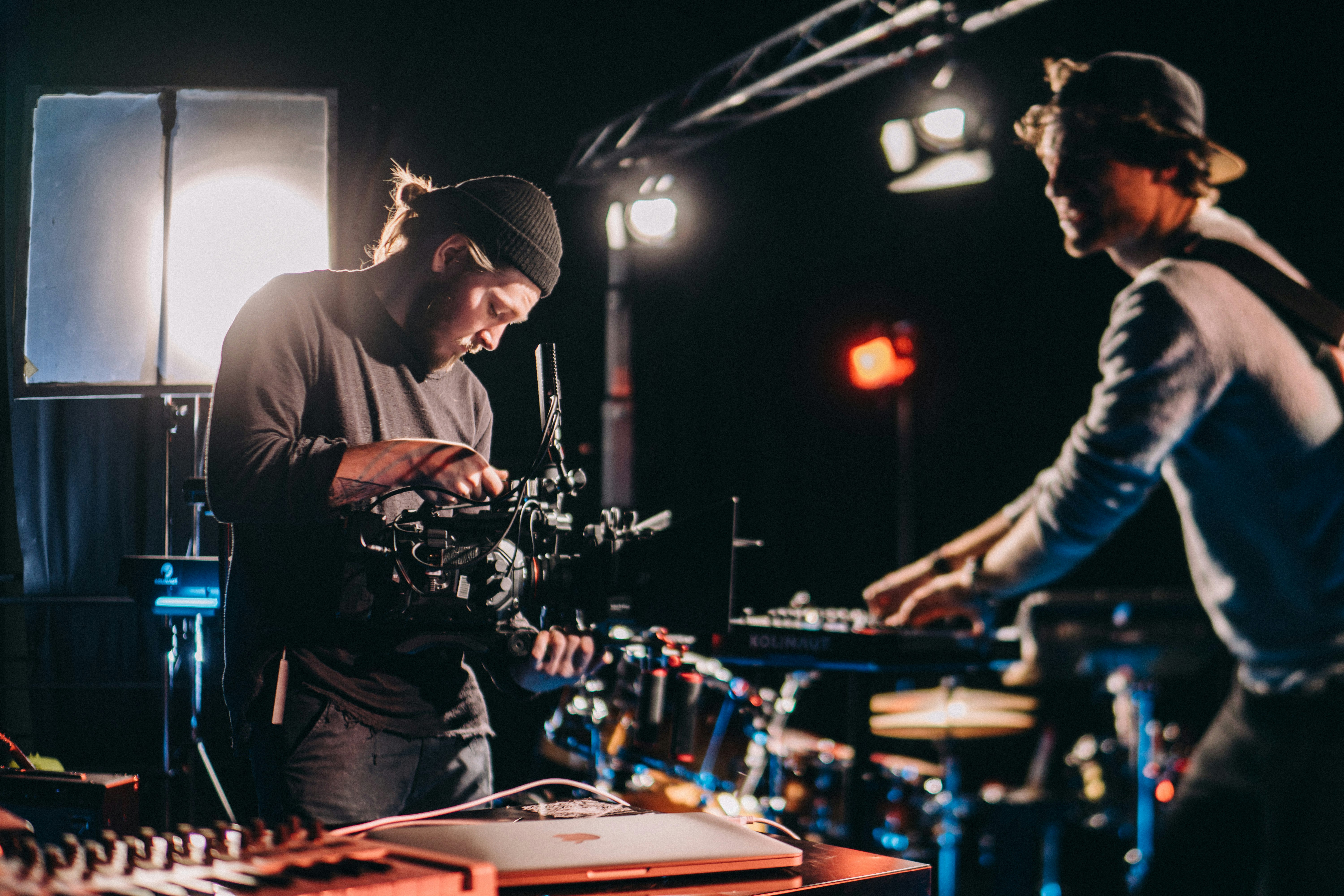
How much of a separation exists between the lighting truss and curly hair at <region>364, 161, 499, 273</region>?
3.06 m

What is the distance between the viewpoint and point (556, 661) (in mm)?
1209

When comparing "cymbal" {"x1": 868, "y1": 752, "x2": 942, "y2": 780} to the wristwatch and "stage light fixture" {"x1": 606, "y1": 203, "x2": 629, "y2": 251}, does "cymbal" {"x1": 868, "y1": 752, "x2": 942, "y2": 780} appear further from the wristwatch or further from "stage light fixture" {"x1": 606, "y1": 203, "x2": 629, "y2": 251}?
"stage light fixture" {"x1": 606, "y1": 203, "x2": 629, "y2": 251}

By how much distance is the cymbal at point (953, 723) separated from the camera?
3.58 metres

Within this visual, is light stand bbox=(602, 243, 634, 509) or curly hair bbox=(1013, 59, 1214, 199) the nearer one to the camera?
curly hair bbox=(1013, 59, 1214, 199)

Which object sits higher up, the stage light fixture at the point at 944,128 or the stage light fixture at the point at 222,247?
the stage light fixture at the point at 944,128

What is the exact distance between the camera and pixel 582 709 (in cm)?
357

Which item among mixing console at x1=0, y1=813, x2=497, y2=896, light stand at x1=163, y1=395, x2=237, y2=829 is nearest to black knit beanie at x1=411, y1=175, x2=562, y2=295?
mixing console at x1=0, y1=813, x2=497, y2=896

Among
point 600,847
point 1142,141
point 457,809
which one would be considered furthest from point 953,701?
point 600,847

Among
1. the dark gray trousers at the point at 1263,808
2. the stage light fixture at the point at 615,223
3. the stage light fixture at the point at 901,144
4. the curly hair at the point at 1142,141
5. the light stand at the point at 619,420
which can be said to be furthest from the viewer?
the light stand at the point at 619,420

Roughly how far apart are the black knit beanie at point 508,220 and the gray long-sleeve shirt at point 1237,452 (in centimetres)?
86

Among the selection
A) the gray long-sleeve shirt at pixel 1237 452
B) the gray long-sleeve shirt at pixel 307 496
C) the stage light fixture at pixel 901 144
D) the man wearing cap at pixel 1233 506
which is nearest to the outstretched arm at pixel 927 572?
the man wearing cap at pixel 1233 506

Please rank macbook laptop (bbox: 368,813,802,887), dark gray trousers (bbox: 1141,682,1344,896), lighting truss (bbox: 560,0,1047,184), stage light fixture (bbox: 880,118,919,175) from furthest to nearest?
stage light fixture (bbox: 880,118,919,175) → lighting truss (bbox: 560,0,1047,184) → dark gray trousers (bbox: 1141,682,1344,896) → macbook laptop (bbox: 368,813,802,887)

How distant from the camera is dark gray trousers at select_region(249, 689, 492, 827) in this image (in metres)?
1.17

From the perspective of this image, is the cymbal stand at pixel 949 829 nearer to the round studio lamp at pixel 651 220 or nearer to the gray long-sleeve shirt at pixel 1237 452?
the gray long-sleeve shirt at pixel 1237 452
